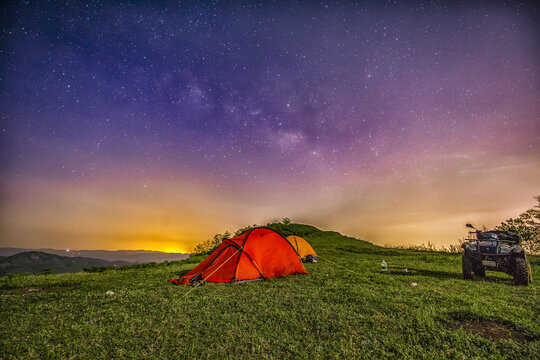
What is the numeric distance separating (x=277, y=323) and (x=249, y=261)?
5603 millimetres

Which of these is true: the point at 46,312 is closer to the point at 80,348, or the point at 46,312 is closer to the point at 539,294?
the point at 80,348

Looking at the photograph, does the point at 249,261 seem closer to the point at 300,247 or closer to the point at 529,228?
the point at 300,247

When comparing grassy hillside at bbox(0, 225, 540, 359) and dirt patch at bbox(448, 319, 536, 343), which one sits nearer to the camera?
grassy hillside at bbox(0, 225, 540, 359)

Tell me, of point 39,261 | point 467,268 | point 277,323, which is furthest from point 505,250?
point 39,261

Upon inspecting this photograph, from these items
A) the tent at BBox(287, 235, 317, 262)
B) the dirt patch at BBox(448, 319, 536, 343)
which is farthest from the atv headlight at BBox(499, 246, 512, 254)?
the tent at BBox(287, 235, 317, 262)

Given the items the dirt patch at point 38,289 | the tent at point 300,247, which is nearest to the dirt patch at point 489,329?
the dirt patch at point 38,289

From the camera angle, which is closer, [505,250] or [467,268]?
[505,250]

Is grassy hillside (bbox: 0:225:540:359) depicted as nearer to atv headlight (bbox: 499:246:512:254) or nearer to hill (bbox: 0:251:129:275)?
atv headlight (bbox: 499:246:512:254)

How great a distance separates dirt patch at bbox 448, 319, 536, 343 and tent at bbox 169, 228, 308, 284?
688 cm

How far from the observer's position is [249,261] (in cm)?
1067

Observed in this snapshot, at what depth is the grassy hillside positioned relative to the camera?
4.05 metres

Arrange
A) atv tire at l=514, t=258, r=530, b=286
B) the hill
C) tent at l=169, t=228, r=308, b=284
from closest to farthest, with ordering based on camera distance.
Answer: atv tire at l=514, t=258, r=530, b=286
tent at l=169, t=228, r=308, b=284
the hill

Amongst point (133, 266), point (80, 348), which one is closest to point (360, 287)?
point (80, 348)

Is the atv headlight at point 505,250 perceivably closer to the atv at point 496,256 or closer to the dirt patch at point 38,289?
the atv at point 496,256
